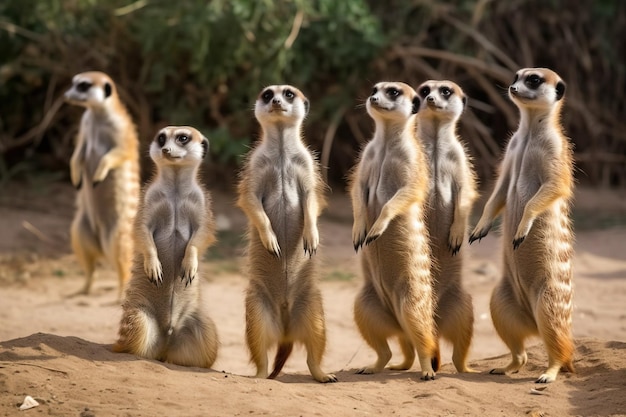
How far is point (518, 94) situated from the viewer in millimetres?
5121

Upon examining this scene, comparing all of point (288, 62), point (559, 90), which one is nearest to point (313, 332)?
point (559, 90)

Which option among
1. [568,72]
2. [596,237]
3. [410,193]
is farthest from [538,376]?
[568,72]

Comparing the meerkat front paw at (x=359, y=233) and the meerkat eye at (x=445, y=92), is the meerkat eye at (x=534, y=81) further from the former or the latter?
the meerkat front paw at (x=359, y=233)

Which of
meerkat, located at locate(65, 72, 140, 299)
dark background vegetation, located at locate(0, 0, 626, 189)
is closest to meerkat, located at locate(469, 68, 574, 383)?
meerkat, located at locate(65, 72, 140, 299)

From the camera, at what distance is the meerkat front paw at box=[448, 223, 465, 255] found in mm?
5340

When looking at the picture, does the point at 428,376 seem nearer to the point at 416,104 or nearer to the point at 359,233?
the point at 359,233

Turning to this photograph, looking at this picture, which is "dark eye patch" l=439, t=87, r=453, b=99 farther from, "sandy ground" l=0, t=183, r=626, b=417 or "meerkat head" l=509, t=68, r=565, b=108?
"sandy ground" l=0, t=183, r=626, b=417

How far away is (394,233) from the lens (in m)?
5.09

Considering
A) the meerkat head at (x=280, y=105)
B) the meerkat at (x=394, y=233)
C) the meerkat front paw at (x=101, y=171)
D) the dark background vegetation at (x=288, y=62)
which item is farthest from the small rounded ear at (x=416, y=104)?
the dark background vegetation at (x=288, y=62)

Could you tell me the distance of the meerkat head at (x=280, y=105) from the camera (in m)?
5.11

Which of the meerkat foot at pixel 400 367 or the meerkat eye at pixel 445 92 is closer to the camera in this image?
the meerkat foot at pixel 400 367

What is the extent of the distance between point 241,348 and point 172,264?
1.44 metres

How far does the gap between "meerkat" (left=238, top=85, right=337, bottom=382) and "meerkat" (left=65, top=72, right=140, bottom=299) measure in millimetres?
2521

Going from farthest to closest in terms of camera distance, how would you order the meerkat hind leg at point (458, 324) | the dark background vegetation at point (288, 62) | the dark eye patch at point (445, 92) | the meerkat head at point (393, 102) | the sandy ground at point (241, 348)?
the dark background vegetation at point (288, 62)
the dark eye patch at point (445, 92)
the meerkat hind leg at point (458, 324)
the meerkat head at point (393, 102)
the sandy ground at point (241, 348)
